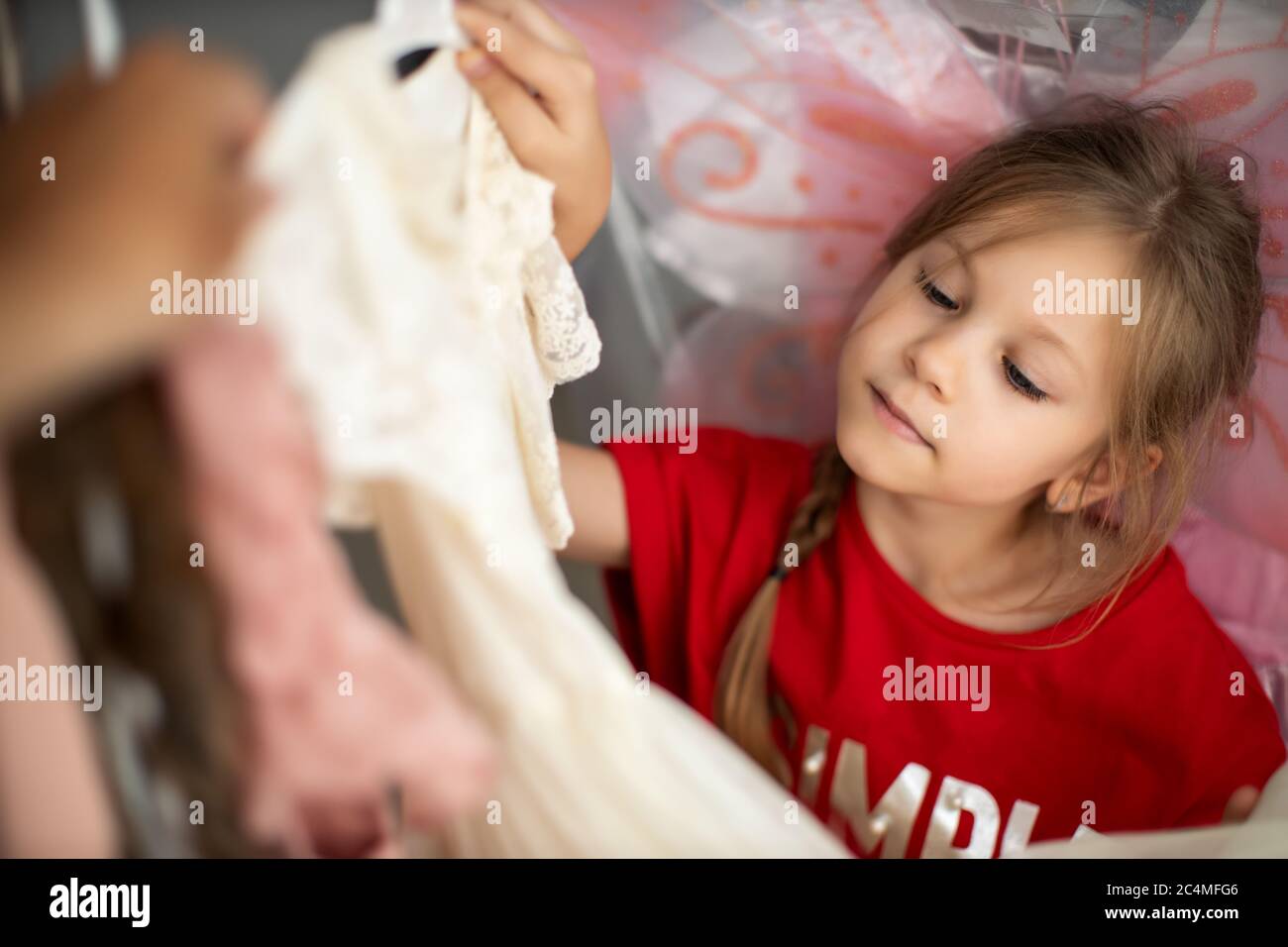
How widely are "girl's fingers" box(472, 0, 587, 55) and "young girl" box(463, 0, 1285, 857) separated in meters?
0.13

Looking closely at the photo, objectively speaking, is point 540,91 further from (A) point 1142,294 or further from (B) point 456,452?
(A) point 1142,294

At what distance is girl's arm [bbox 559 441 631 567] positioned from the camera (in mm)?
824

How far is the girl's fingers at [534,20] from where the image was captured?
0.58 metres

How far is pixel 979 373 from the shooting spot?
74 cm

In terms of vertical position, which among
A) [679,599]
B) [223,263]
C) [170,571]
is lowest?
[679,599]

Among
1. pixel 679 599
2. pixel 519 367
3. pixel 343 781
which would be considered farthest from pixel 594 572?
pixel 343 781

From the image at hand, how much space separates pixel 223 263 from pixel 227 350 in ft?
0.11

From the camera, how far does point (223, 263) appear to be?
16.2 inches

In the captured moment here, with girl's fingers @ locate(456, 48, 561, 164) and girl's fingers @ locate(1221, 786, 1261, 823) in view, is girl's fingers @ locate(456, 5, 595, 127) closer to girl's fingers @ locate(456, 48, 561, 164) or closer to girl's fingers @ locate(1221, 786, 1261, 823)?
girl's fingers @ locate(456, 48, 561, 164)

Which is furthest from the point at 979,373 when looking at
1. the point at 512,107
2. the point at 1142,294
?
the point at 512,107

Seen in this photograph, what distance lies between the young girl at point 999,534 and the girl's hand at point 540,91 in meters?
0.06

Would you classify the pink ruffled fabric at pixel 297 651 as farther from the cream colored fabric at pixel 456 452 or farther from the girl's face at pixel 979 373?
the girl's face at pixel 979 373

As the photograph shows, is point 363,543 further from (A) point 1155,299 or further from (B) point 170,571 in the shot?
(A) point 1155,299

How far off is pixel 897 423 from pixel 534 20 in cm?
36
